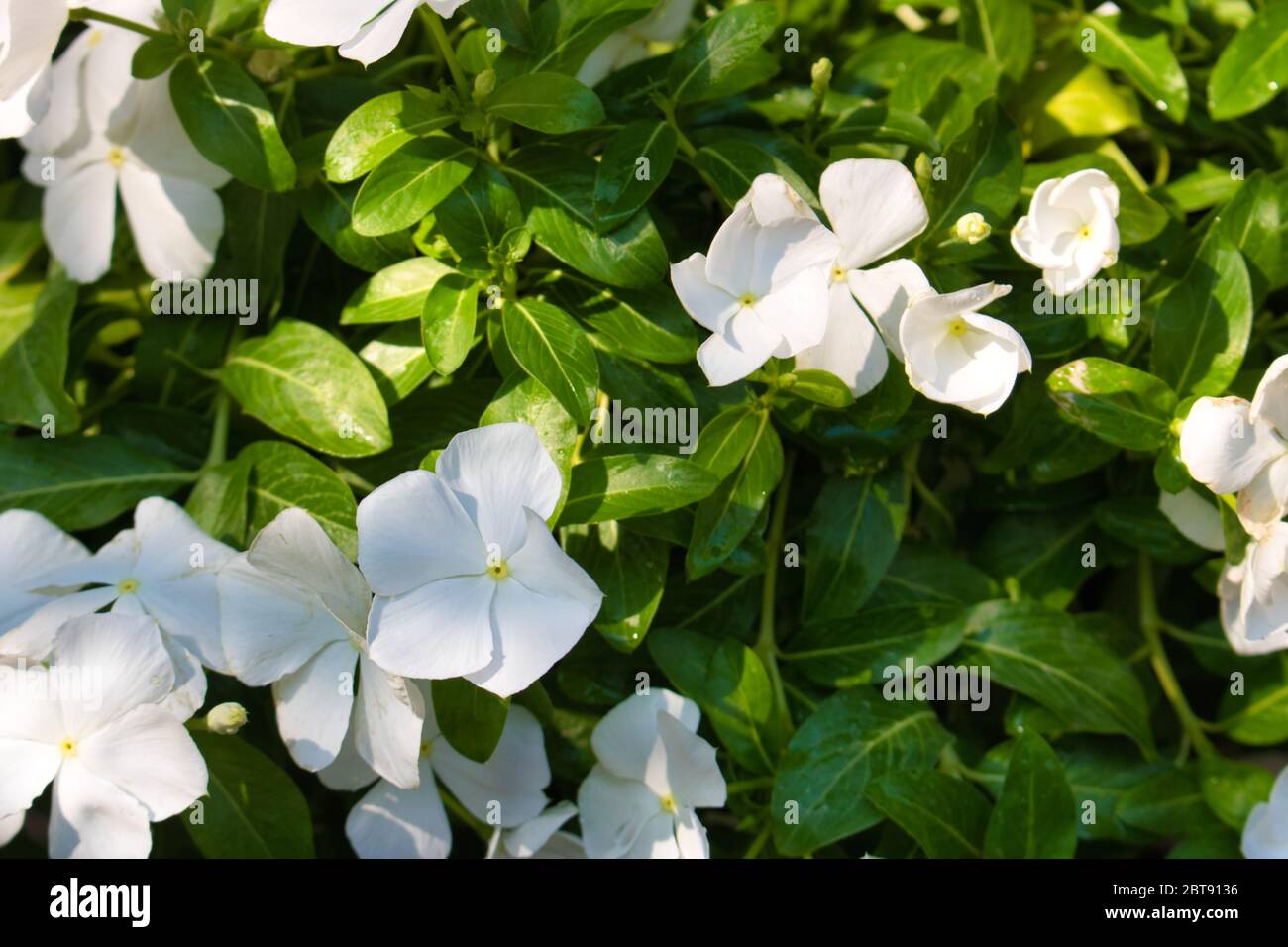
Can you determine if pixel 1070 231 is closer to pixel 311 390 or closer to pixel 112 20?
pixel 311 390

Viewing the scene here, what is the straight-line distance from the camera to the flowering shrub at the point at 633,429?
87 cm

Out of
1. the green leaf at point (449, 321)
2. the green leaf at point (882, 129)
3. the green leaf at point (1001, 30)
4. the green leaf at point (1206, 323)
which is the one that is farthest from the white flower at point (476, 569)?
the green leaf at point (1001, 30)

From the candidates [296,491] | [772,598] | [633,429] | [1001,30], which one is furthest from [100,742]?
[1001,30]

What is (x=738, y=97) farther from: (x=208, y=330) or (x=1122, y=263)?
(x=208, y=330)

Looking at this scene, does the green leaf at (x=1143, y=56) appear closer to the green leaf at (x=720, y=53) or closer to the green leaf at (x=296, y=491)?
the green leaf at (x=720, y=53)

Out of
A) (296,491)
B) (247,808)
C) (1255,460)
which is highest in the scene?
(1255,460)

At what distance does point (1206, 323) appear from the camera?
1006 mm

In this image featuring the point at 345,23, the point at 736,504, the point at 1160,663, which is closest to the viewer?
the point at 345,23

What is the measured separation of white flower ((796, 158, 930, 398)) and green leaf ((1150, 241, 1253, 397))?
0.26 meters

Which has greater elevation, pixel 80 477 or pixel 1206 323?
pixel 1206 323

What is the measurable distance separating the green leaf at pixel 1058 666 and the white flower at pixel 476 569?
45 cm

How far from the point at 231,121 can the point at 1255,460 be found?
2.86 ft

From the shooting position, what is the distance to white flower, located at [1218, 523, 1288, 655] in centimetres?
90

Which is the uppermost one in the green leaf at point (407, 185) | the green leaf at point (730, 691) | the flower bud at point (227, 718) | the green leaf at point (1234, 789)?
the green leaf at point (407, 185)
